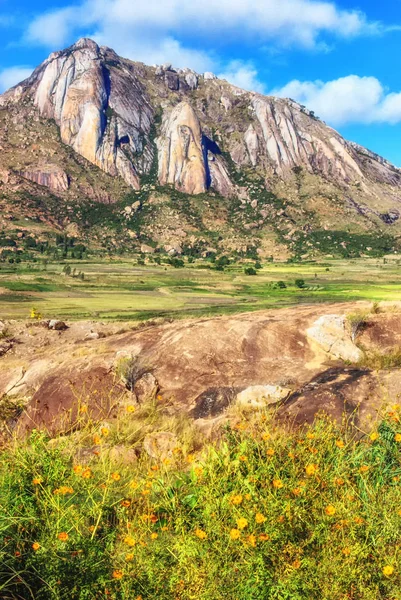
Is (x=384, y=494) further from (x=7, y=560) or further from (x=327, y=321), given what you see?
(x=327, y=321)

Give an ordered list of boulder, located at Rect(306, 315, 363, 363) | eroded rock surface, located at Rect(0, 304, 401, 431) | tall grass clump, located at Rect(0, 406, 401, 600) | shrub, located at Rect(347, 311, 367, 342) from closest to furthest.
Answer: tall grass clump, located at Rect(0, 406, 401, 600)
eroded rock surface, located at Rect(0, 304, 401, 431)
boulder, located at Rect(306, 315, 363, 363)
shrub, located at Rect(347, 311, 367, 342)

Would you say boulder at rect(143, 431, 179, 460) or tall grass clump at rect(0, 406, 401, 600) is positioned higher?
→ tall grass clump at rect(0, 406, 401, 600)

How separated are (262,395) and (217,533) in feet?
20.2

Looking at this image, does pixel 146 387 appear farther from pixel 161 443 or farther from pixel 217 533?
pixel 217 533

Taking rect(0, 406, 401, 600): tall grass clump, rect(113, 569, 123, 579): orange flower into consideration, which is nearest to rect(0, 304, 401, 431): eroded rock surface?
rect(0, 406, 401, 600): tall grass clump

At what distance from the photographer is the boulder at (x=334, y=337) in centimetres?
1302

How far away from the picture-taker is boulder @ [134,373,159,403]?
40.6ft

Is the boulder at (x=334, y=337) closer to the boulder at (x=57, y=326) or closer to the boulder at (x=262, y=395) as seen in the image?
the boulder at (x=262, y=395)

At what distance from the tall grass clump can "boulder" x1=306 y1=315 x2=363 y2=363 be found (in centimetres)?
787

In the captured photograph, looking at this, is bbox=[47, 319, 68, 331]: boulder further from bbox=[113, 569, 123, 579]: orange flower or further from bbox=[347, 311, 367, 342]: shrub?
bbox=[113, 569, 123, 579]: orange flower

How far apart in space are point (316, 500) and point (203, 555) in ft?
4.40

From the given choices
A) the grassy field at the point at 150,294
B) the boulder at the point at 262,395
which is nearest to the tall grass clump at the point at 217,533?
the boulder at the point at 262,395

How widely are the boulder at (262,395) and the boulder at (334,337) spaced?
3.54 metres

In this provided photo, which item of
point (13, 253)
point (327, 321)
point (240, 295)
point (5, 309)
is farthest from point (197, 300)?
point (13, 253)
